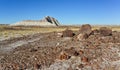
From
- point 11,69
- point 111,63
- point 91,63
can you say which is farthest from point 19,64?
point 111,63

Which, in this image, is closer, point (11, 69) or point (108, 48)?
point (11, 69)

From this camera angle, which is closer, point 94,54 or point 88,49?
point 94,54

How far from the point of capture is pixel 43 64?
59.6ft

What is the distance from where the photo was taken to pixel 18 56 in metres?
20.9

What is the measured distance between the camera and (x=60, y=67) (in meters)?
17.6

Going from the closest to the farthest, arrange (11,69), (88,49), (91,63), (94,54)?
(11,69) < (91,63) < (94,54) < (88,49)

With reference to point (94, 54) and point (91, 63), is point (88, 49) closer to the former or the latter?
point (94, 54)

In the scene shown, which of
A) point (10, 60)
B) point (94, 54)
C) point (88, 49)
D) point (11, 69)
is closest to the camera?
point (11, 69)

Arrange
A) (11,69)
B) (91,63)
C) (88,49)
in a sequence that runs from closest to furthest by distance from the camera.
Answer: (11,69), (91,63), (88,49)

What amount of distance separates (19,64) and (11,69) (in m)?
1.20

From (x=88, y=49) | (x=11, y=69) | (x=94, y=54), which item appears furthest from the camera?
(x=88, y=49)

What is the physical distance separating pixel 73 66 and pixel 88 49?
535cm

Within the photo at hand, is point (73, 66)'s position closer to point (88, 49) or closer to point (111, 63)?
point (111, 63)

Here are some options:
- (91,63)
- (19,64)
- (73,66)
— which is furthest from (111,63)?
(19,64)
